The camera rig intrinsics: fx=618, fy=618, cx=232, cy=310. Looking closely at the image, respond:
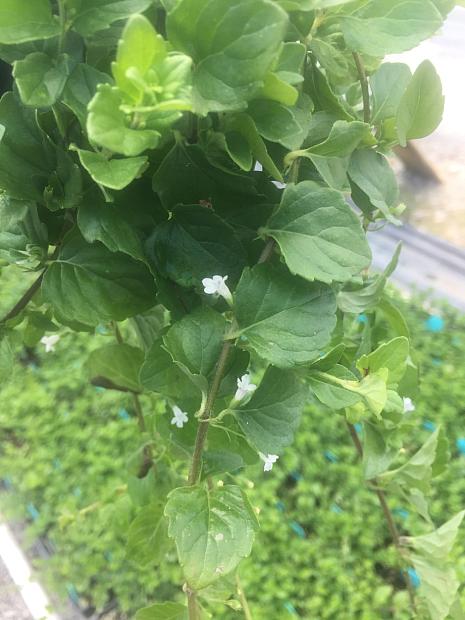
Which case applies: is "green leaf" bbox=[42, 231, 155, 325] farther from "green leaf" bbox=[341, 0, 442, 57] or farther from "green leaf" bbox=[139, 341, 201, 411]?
"green leaf" bbox=[341, 0, 442, 57]

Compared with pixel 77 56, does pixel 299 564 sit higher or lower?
lower

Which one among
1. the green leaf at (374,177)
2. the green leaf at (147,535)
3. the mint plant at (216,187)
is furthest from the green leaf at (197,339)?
the green leaf at (147,535)

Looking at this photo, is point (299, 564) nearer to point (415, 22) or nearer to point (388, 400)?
point (388, 400)

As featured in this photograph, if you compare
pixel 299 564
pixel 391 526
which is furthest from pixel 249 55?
pixel 299 564

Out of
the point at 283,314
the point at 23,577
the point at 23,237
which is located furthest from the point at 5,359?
the point at 23,577

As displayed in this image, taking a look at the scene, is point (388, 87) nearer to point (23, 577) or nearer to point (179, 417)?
point (179, 417)

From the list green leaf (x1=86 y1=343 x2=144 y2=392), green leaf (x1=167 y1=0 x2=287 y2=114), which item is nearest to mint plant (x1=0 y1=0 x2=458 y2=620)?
green leaf (x1=167 y1=0 x2=287 y2=114)
